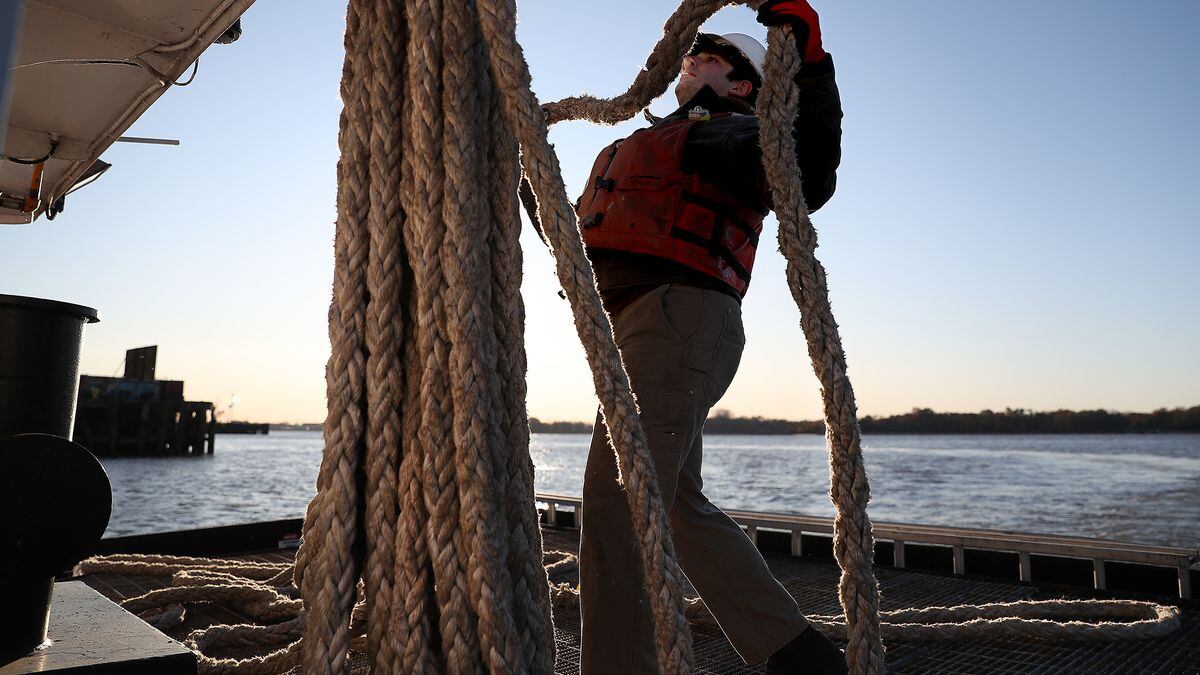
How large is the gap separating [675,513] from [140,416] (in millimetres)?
46128

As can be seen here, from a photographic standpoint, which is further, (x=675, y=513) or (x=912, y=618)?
(x=912, y=618)

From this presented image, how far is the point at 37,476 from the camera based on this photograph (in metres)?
1.10

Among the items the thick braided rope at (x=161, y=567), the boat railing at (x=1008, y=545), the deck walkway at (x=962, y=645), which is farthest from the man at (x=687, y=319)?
the thick braided rope at (x=161, y=567)

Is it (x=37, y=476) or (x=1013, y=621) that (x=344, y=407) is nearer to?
(x=37, y=476)

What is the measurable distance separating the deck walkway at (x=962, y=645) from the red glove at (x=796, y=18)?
5.72 feet

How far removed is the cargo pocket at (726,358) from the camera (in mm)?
1749

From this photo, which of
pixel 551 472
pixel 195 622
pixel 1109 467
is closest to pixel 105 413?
pixel 551 472

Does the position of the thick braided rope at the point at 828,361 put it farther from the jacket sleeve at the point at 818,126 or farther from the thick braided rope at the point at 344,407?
the thick braided rope at the point at 344,407

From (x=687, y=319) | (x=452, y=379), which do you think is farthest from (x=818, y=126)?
(x=452, y=379)

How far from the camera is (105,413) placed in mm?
39594

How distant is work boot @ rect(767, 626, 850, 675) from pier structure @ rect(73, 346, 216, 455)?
44.1m

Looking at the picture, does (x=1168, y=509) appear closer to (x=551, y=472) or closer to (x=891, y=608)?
(x=891, y=608)

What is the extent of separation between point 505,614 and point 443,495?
168mm

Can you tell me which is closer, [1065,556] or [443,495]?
[443,495]
